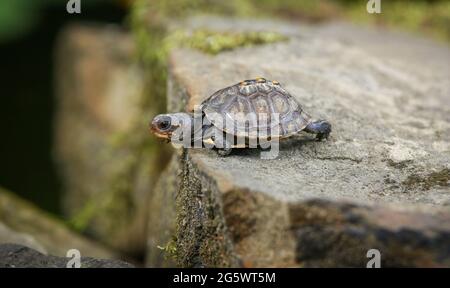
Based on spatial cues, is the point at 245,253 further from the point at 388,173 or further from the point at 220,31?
the point at 220,31

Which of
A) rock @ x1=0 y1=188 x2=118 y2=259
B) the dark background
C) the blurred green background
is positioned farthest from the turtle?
the dark background

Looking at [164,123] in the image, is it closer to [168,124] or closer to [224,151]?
[168,124]

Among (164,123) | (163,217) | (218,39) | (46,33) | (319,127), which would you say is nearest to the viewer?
(164,123)

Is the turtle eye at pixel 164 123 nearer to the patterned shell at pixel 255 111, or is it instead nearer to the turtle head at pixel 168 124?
the turtle head at pixel 168 124

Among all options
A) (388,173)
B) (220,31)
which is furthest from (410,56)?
(388,173)

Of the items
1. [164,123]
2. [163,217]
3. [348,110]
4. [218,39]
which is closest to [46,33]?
[218,39]

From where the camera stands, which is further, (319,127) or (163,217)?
(163,217)

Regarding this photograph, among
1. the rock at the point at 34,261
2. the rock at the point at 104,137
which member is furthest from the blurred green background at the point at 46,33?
the rock at the point at 34,261
